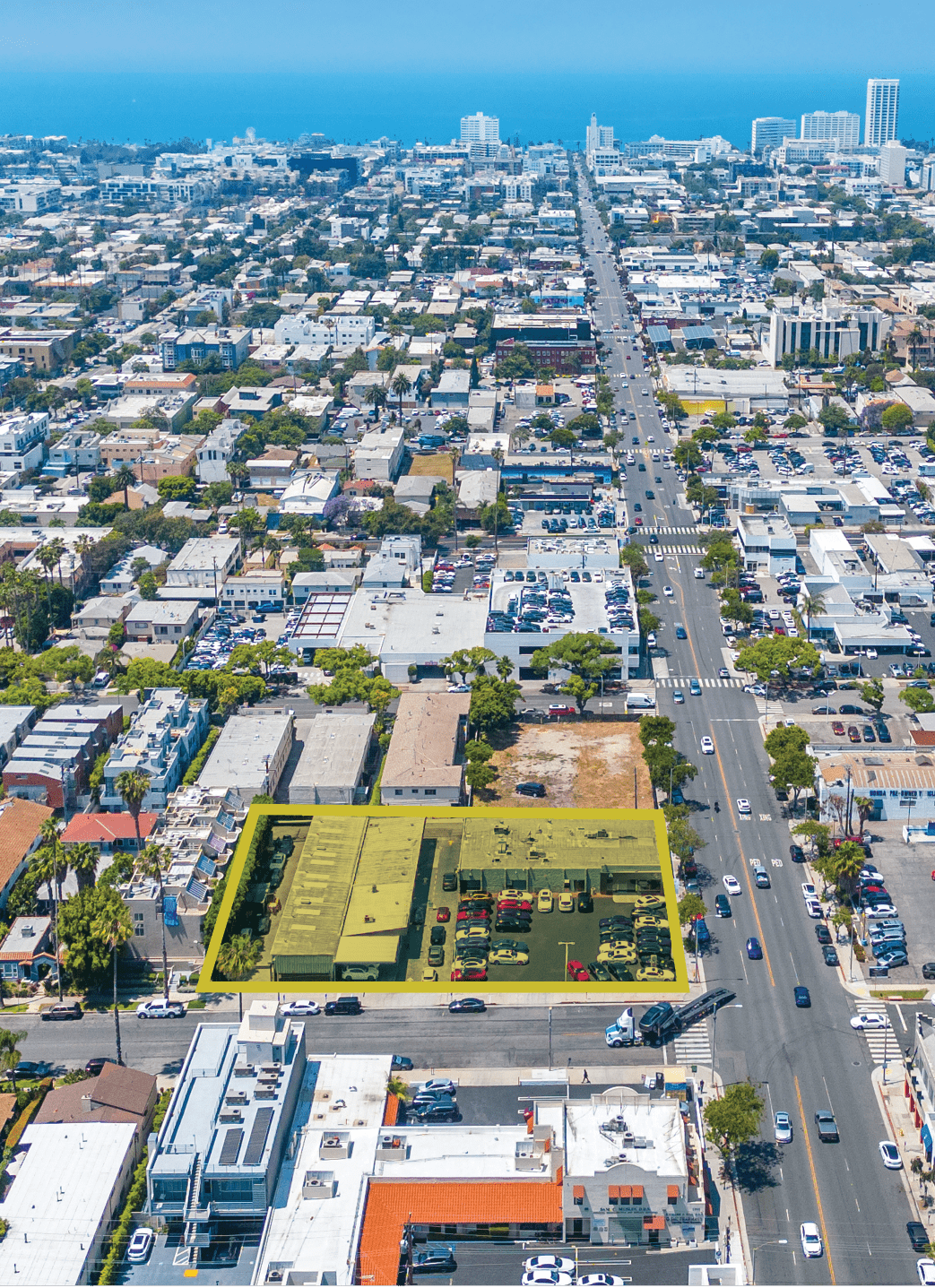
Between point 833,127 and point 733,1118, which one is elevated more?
point 833,127

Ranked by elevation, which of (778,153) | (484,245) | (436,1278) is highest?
(778,153)

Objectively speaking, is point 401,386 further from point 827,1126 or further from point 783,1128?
point 827,1126

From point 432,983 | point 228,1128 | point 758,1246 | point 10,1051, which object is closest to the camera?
point 758,1246

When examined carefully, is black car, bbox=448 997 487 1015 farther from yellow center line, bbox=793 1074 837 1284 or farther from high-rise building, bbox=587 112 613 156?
high-rise building, bbox=587 112 613 156

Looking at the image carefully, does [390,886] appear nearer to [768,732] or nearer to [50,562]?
[768,732]

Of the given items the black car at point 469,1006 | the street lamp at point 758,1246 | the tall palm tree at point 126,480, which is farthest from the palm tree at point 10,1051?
the tall palm tree at point 126,480

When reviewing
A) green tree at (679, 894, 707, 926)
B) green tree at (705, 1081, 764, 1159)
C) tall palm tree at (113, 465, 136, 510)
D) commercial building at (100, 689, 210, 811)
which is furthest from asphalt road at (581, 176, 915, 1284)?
tall palm tree at (113, 465, 136, 510)

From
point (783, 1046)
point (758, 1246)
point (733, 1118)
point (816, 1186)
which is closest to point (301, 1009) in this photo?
point (733, 1118)

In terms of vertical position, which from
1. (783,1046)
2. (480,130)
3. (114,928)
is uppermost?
(480,130)

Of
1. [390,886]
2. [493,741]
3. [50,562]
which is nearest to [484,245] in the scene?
[50,562]
